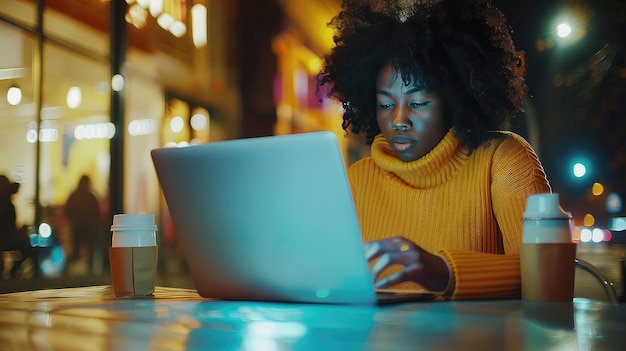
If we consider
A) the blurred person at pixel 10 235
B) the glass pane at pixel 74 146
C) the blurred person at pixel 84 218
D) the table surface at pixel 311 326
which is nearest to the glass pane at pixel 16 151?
the blurred person at pixel 10 235

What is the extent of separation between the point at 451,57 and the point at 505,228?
52cm

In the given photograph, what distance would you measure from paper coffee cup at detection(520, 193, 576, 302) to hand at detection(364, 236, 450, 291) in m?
0.16

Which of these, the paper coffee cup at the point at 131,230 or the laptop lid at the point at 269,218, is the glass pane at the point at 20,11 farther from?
the laptop lid at the point at 269,218

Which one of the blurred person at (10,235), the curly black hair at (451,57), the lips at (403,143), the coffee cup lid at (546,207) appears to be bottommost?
the blurred person at (10,235)

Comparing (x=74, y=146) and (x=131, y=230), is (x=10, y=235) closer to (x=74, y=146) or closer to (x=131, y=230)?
(x=74, y=146)

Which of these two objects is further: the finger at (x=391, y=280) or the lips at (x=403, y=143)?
the lips at (x=403, y=143)

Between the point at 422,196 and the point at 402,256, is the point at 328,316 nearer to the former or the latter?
the point at 402,256

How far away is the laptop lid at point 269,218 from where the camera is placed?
30.3 inches

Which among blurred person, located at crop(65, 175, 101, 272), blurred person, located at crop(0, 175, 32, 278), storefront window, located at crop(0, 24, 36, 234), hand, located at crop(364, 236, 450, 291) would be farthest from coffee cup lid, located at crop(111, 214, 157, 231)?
blurred person, located at crop(65, 175, 101, 272)

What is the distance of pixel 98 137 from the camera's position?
5223 mm

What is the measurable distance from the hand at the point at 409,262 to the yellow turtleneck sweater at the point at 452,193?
420 mm

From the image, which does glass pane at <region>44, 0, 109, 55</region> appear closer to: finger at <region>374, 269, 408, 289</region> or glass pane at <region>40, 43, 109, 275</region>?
glass pane at <region>40, 43, 109, 275</region>

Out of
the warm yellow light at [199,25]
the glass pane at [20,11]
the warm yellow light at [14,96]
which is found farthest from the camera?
the warm yellow light at [199,25]

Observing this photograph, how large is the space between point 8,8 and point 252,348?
15.4ft
